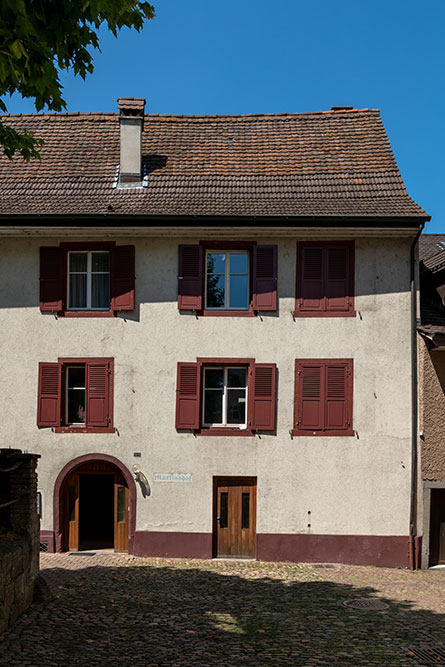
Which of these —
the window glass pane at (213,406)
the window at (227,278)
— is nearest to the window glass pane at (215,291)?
the window at (227,278)

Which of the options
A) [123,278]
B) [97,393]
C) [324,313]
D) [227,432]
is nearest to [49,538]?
[97,393]

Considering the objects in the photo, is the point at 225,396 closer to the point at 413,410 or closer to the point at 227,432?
the point at 227,432

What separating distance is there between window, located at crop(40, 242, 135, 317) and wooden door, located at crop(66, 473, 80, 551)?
3630mm

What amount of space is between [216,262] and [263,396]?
3.11m

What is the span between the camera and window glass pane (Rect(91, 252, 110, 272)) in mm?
14719

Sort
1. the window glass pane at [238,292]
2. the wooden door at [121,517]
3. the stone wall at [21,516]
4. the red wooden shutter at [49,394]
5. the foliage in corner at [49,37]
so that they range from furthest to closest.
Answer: the window glass pane at [238,292], the wooden door at [121,517], the red wooden shutter at [49,394], the stone wall at [21,516], the foliage in corner at [49,37]

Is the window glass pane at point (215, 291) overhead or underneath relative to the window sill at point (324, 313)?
overhead

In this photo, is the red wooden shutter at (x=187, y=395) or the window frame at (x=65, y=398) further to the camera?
the window frame at (x=65, y=398)

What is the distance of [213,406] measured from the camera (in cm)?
1451

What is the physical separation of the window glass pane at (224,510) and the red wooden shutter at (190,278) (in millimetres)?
4034

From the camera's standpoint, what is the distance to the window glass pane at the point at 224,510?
14273mm

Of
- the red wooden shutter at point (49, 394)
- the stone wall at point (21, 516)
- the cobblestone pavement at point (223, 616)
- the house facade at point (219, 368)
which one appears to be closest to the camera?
the cobblestone pavement at point (223, 616)

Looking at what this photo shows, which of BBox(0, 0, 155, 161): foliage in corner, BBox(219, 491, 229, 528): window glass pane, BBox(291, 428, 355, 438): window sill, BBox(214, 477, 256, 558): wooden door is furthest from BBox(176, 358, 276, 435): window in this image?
BBox(0, 0, 155, 161): foliage in corner

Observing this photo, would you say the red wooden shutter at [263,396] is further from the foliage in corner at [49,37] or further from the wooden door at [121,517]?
the foliage in corner at [49,37]
